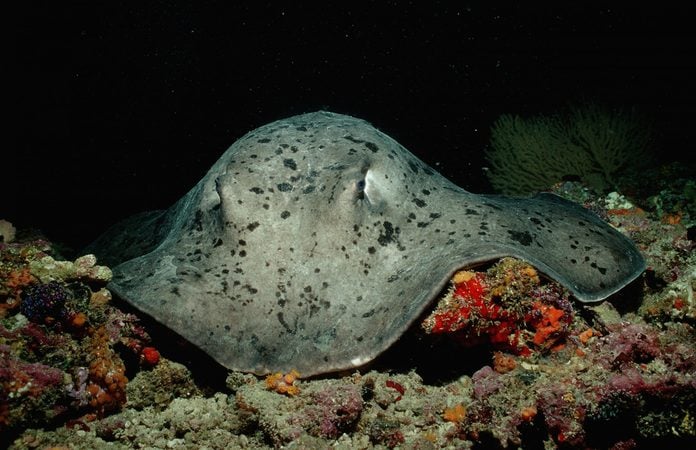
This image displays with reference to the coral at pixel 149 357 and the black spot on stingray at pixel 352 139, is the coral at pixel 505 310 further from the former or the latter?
the coral at pixel 149 357

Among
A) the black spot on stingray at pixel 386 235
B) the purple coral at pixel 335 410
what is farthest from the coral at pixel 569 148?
the purple coral at pixel 335 410

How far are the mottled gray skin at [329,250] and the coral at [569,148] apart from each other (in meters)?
4.17

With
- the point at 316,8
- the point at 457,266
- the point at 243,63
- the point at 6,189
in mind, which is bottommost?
the point at 6,189

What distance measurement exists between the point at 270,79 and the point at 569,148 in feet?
38.7

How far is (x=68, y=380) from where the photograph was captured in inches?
129

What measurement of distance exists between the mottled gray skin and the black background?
7.43 m

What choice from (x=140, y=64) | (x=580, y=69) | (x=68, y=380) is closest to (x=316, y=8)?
(x=140, y=64)

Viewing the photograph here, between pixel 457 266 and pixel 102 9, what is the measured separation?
14.8 meters

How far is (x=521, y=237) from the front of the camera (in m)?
3.97

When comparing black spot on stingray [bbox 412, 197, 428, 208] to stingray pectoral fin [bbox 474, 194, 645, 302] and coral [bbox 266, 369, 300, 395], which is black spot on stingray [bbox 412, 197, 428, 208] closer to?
stingray pectoral fin [bbox 474, 194, 645, 302]

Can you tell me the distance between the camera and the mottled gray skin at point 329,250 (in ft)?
11.0

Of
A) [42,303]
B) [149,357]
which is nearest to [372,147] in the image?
[149,357]

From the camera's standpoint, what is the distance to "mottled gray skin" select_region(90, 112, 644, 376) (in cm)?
334

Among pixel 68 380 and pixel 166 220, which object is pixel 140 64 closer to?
pixel 166 220
